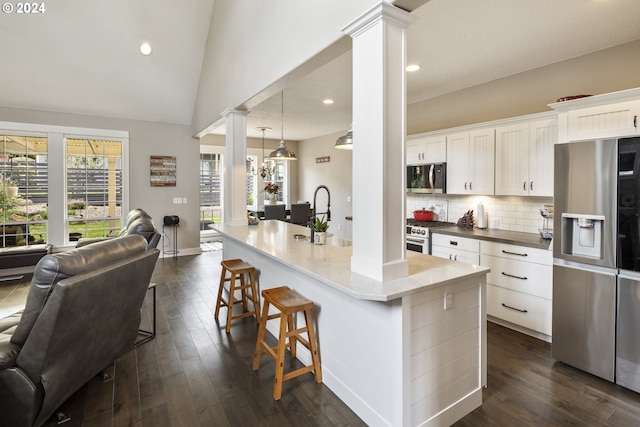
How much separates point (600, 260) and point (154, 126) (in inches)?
266

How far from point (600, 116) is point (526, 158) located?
85 centimetres

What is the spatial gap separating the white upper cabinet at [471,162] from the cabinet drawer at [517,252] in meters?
0.74

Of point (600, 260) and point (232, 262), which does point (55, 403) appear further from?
point (600, 260)

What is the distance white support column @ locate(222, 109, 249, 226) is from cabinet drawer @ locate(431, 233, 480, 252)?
2.45m

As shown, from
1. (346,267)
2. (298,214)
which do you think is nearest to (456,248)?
(346,267)

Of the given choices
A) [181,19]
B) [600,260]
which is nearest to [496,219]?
[600,260]

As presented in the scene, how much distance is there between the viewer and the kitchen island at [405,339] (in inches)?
70.4

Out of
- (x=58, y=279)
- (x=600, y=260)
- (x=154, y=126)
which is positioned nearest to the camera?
(x=58, y=279)

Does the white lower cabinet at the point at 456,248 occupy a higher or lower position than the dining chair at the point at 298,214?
lower

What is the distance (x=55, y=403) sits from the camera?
1.92 metres

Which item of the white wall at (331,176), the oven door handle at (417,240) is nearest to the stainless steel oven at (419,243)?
the oven door handle at (417,240)

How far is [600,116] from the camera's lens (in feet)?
8.77

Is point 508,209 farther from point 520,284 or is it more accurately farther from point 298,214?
point 298,214

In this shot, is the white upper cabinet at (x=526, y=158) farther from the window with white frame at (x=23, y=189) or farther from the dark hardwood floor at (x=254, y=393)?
the window with white frame at (x=23, y=189)
